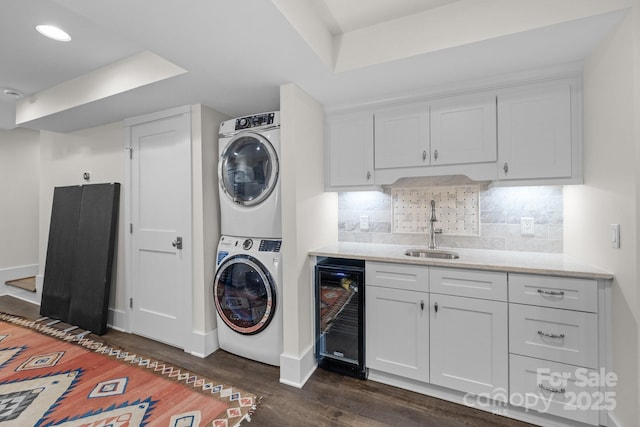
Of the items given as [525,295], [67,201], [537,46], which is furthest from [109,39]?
[525,295]

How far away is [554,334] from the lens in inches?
62.7

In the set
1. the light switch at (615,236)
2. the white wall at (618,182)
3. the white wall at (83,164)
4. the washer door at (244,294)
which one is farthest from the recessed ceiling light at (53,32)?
the light switch at (615,236)

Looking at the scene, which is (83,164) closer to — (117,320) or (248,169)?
(117,320)

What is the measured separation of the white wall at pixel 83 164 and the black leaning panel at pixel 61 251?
216 mm

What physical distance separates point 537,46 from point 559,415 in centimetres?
210

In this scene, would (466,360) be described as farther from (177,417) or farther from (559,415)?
(177,417)

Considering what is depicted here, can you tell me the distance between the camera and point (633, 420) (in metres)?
1.30

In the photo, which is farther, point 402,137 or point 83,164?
point 83,164

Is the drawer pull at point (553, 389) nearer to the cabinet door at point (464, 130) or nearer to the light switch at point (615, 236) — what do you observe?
the light switch at point (615, 236)

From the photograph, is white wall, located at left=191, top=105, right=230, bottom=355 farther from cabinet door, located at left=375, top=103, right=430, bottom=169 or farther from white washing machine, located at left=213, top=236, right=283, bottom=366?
cabinet door, located at left=375, top=103, right=430, bottom=169

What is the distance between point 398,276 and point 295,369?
1024 mm

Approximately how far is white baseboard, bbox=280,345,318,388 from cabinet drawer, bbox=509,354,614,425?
134 cm

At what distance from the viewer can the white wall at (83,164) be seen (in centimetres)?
301

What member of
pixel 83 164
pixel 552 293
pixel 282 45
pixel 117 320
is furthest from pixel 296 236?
pixel 83 164
